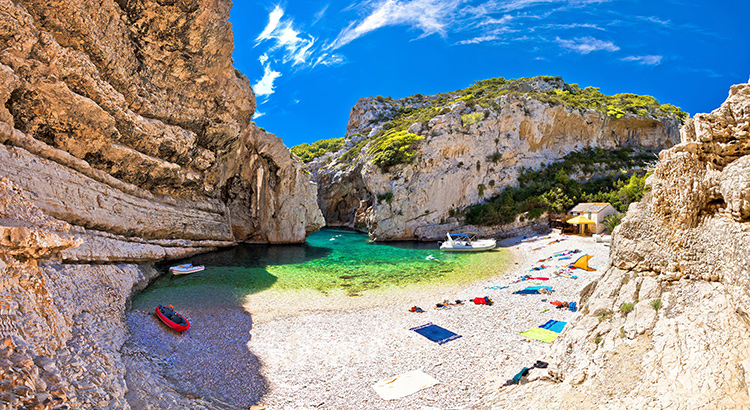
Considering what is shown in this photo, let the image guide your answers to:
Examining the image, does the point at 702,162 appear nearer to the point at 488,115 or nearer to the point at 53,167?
the point at 53,167

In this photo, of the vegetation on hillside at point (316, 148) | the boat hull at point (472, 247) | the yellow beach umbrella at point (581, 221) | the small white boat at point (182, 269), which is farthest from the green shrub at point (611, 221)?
the vegetation on hillside at point (316, 148)

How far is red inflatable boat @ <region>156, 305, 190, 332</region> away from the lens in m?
11.7

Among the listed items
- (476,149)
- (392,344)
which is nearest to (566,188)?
(476,149)

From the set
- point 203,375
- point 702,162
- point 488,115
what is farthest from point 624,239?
point 488,115

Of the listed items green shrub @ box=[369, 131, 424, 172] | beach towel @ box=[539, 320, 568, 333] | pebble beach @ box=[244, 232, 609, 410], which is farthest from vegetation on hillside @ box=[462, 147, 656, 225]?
beach towel @ box=[539, 320, 568, 333]

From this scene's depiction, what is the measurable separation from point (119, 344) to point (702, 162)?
45.7 ft

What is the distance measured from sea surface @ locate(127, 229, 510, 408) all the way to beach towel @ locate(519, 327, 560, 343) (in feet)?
27.2

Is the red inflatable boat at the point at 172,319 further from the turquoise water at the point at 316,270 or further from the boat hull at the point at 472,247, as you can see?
the boat hull at the point at 472,247

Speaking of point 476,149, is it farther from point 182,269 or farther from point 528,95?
point 182,269

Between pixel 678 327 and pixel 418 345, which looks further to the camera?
pixel 418 345

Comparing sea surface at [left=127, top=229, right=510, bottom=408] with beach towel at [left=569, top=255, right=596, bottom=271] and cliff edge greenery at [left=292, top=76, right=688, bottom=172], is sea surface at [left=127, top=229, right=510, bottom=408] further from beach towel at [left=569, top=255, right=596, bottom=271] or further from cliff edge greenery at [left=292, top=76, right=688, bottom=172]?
cliff edge greenery at [left=292, top=76, right=688, bottom=172]

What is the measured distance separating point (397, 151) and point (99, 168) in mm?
31408

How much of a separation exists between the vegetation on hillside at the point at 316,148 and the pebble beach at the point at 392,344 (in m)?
57.0

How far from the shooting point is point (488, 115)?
4397cm
